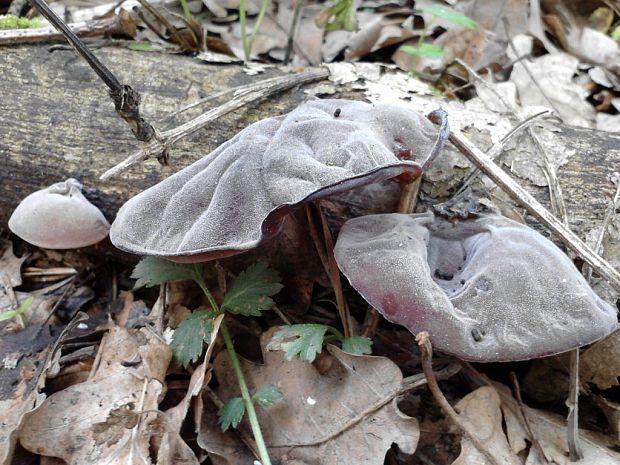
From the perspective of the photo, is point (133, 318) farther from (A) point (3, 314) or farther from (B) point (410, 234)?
(B) point (410, 234)

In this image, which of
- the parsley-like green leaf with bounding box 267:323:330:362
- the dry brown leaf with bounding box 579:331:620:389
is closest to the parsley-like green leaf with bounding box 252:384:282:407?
the parsley-like green leaf with bounding box 267:323:330:362

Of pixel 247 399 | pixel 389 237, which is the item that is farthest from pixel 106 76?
pixel 247 399

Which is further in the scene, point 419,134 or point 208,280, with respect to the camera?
point 208,280

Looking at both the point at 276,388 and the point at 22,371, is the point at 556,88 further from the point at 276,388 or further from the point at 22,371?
the point at 22,371

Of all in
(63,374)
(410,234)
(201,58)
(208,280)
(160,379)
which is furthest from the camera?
(201,58)

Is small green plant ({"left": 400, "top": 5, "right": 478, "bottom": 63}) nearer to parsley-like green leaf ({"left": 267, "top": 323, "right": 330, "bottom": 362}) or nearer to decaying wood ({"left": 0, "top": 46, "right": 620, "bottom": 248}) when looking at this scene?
decaying wood ({"left": 0, "top": 46, "right": 620, "bottom": 248})

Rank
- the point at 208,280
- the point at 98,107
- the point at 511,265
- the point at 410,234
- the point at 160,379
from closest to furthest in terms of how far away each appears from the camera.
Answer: the point at 511,265 < the point at 410,234 < the point at 160,379 < the point at 208,280 < the point at 98,107

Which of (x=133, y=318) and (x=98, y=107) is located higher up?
(x=98, y=107)

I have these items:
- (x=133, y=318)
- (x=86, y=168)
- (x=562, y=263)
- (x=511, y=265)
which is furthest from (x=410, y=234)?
(x=86, y=168)
